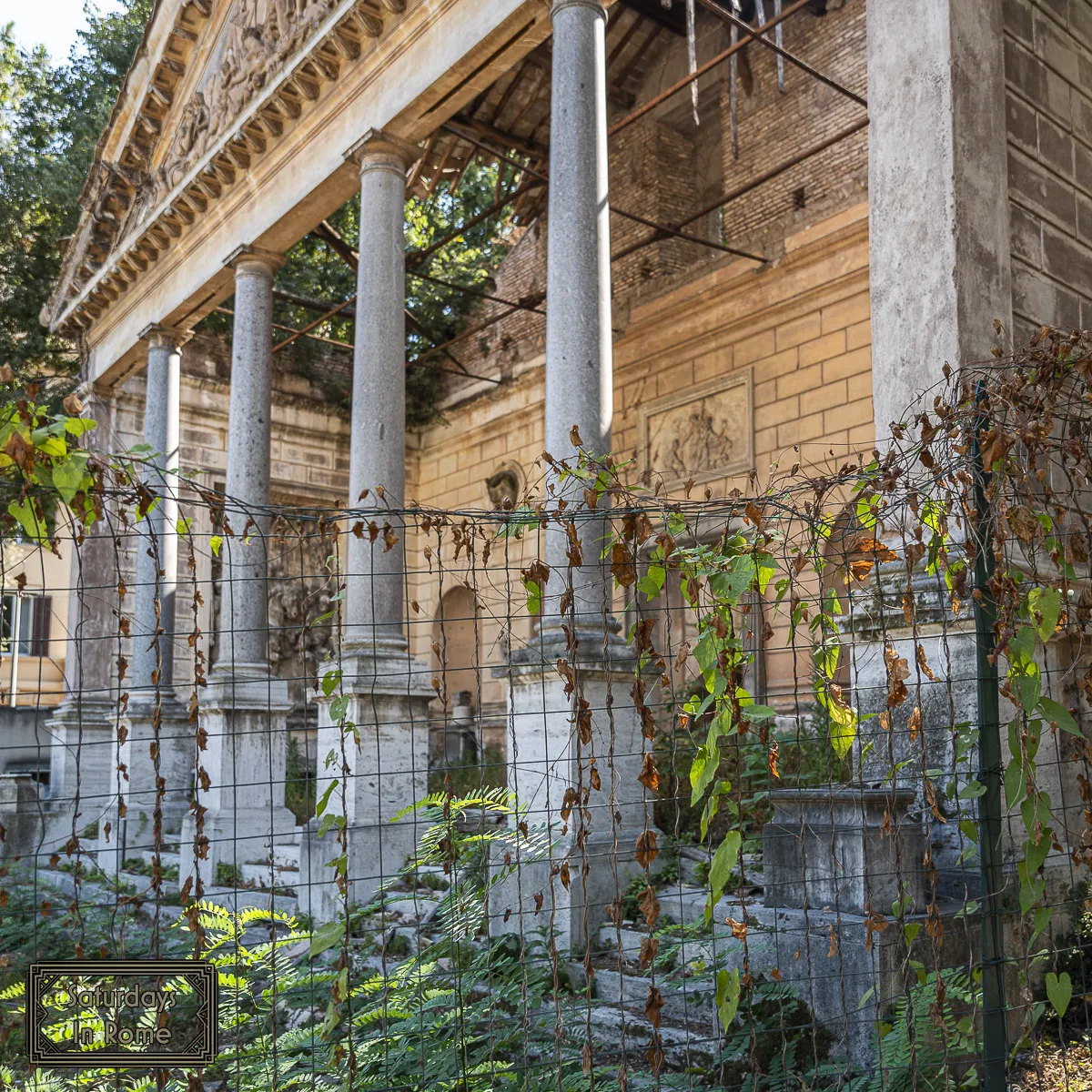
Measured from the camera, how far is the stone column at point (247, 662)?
1010cm

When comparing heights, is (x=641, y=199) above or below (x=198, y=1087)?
above

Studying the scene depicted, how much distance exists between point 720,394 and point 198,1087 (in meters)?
12.4

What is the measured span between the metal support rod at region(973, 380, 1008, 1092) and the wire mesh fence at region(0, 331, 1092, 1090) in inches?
0.5

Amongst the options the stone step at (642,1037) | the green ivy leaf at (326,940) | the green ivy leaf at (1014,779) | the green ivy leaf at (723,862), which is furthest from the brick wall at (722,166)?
the green ivy leaf at (326,940)

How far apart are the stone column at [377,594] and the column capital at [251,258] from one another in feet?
7.40

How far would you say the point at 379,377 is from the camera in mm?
9766

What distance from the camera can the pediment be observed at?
36.8 ft

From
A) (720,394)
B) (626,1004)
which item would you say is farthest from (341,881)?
(720,394)

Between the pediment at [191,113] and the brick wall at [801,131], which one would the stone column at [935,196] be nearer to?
the pediment at [191,113]

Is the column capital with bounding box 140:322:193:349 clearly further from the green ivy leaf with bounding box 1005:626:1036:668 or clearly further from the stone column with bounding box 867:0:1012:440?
the green ivy leaf with bounding box 1005:626:1036:668

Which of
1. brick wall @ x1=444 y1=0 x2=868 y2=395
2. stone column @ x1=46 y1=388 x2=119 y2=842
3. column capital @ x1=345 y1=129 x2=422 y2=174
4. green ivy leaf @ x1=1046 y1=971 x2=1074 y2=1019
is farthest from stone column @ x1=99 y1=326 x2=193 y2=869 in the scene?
green ivy leaf @ x1=1046 y1=971 x2=1074 y2=1019

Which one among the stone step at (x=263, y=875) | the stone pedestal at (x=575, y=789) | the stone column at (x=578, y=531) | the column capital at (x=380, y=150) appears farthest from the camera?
the column capital at (x=380, y=150)

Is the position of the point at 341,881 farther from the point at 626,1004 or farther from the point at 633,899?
the point at 633,899

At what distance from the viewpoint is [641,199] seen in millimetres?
15781
